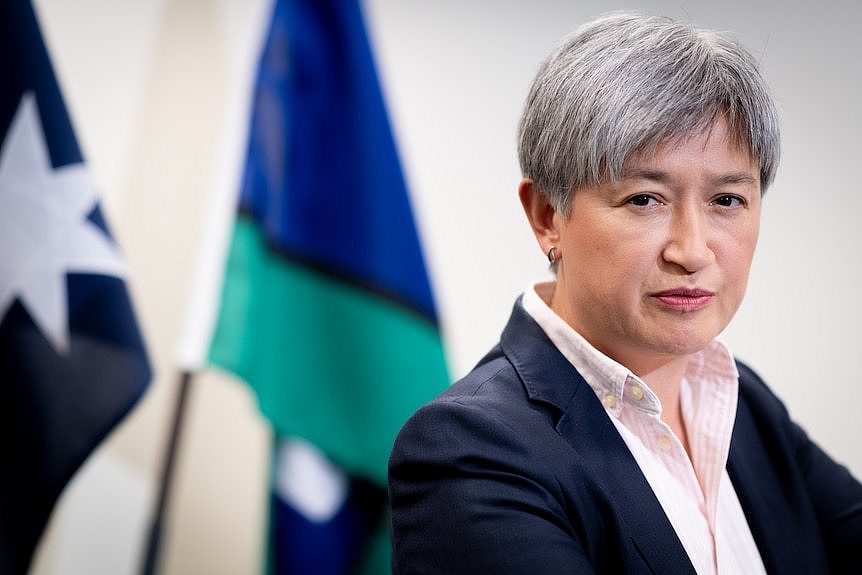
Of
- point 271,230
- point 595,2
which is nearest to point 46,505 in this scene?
point 271,230

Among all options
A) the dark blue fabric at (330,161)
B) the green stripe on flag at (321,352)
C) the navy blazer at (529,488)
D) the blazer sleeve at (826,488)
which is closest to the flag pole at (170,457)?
the green stripe on flag at (321,352)

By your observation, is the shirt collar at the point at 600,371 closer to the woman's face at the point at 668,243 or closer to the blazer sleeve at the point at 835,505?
the woman's face at the point at 668,243

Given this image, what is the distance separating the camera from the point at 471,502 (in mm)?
936

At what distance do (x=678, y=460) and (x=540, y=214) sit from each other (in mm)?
333

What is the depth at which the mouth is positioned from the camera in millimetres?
1035

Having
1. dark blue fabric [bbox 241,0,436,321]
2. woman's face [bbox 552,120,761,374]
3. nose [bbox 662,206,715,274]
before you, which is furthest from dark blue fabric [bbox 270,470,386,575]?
nose [bbox 662,206,715,274]

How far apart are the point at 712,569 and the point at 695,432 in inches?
7.4

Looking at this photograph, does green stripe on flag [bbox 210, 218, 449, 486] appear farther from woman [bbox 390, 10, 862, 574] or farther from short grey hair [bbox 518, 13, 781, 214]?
short grey hair [bbox 518, 13, 781, 214]

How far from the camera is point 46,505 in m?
1.76

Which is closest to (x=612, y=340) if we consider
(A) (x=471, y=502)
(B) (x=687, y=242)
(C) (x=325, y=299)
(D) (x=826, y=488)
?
(B) (x=687, y=242)

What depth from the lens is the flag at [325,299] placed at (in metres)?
2.12

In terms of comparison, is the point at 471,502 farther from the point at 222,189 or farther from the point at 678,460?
the point at 222,189

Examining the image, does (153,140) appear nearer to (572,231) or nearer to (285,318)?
(285,318)

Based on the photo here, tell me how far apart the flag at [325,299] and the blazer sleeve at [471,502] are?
1.11 meters
